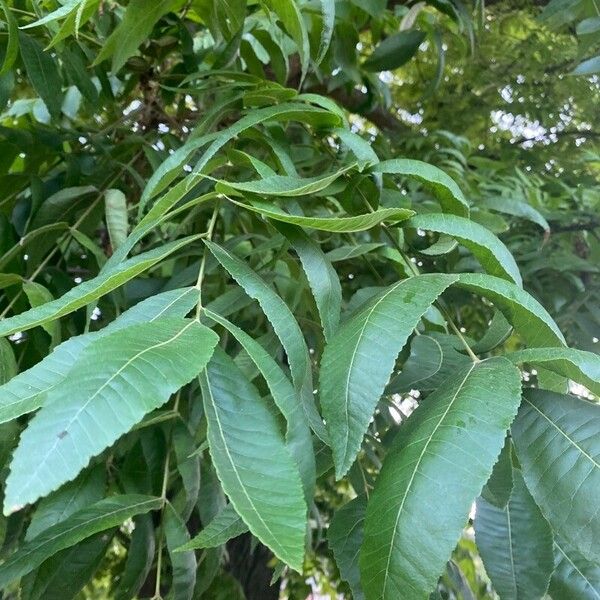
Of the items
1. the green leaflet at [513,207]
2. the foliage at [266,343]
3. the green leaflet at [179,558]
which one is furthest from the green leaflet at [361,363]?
the green leaflet at [513,207]

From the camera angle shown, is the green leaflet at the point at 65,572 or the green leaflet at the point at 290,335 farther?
the green leaflet at the point at 65,572

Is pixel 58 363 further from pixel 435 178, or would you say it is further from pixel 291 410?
pixel 435 178

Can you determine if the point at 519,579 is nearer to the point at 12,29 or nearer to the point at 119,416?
the point at 119,416

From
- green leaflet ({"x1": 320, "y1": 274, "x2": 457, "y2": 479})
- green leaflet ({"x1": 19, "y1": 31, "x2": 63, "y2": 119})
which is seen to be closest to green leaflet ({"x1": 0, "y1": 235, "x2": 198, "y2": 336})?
green leaflet ({"x1": 320, "y1": 274, "x2": 457, "y2": 479})

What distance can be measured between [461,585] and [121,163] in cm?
50

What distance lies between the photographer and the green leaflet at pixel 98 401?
0.23 m

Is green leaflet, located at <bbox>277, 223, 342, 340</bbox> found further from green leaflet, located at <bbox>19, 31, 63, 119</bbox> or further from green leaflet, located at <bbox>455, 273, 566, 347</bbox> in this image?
green leaflet, located at <bbox>19, 31, 63, 119</bbox>

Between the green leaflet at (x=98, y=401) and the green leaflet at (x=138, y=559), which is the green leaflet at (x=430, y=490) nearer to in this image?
the green leaflet at (x=98, y=401)

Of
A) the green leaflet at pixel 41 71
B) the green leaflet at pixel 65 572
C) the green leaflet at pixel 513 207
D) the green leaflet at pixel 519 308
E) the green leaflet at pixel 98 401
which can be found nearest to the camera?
the green leaflet at pixel 98 401

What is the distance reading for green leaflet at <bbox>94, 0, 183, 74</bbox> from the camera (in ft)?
1.68

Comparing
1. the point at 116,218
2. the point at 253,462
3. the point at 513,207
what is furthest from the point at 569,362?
the point at 513,207

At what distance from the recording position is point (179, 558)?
473 mm

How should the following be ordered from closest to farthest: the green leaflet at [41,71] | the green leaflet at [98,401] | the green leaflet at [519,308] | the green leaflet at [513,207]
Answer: the green leaflet at [98,401], the green leaflet at [519,308], the green leaflet at [41,71], the green leaflet at [513,207]

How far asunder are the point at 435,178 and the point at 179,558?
31 cm
